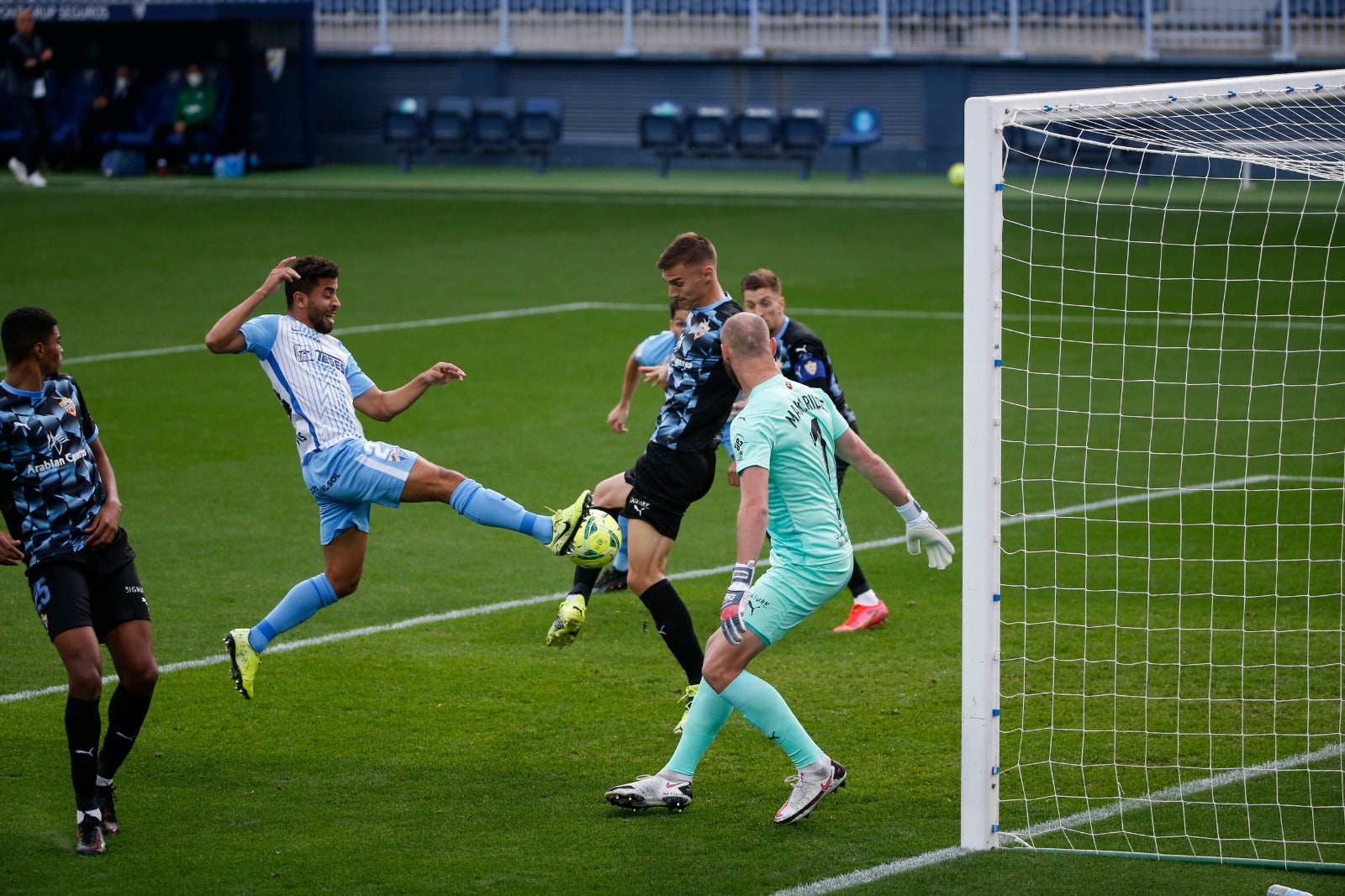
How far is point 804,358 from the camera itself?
923 centimetres

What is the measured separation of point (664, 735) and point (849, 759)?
2.95 feet

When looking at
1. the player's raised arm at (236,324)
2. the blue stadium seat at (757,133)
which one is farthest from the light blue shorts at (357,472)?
the blue stadium seat at (757,133)

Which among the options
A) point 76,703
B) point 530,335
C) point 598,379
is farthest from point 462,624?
point 530,335

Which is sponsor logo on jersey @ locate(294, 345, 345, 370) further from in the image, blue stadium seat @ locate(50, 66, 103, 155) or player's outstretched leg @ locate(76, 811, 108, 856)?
blue stadium seat @ locate(50, 66, 103, 155)

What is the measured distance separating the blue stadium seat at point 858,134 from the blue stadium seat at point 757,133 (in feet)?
4.36

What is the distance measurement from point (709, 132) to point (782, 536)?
30.0m

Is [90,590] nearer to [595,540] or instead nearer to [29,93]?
[595,540]

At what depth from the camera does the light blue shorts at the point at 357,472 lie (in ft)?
25.1

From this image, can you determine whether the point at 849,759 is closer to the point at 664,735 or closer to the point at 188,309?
the point at 664,735

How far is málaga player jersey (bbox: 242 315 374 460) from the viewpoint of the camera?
7.69 m

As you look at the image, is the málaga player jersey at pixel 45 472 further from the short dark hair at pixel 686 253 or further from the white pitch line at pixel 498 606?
the short dark hair at pixel 686 253

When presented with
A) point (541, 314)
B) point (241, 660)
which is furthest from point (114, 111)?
point (241, 660)

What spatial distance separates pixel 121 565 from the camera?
6668 millimetres

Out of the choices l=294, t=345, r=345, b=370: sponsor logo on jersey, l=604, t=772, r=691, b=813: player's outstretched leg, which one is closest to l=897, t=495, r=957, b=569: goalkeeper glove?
l=604, t=772, r=691, b=813: player's outstretched leg
